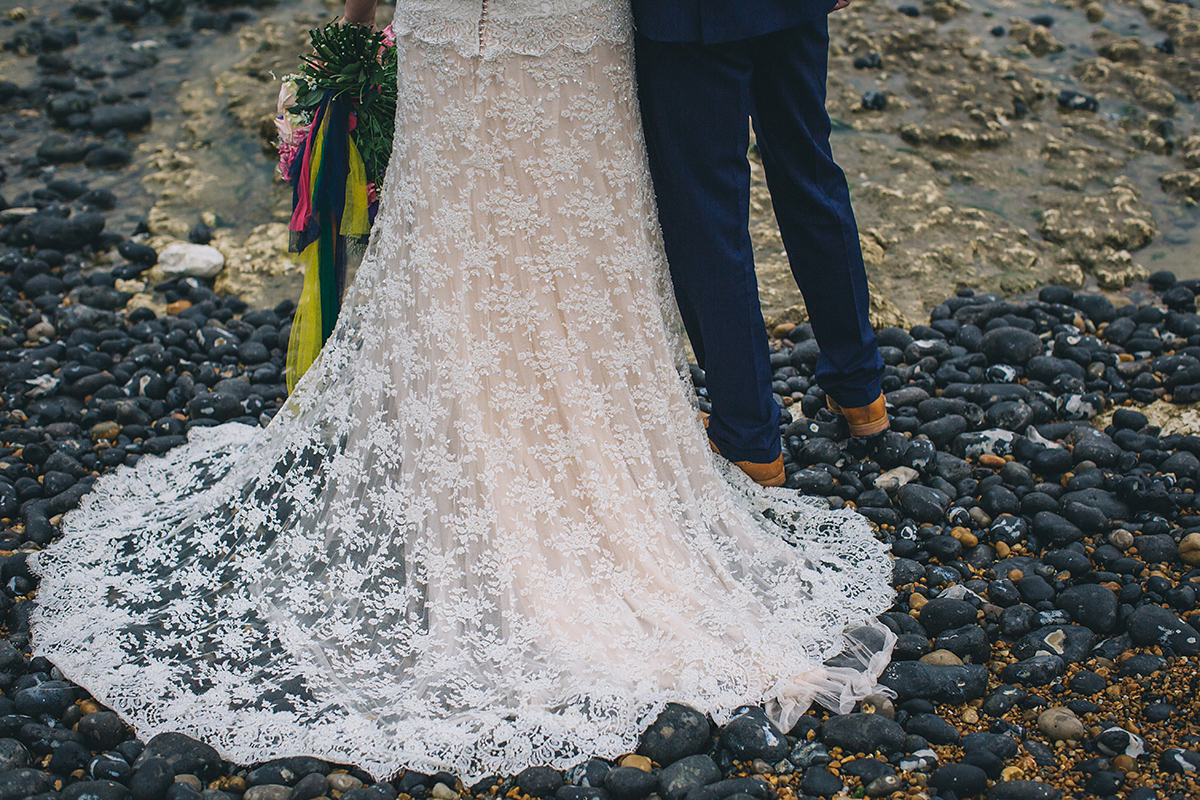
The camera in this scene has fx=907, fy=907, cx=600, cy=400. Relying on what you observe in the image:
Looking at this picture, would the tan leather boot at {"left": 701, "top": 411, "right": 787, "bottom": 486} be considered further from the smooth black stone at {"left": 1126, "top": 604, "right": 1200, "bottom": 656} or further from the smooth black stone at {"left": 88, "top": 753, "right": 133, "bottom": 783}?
the smooth black stone at {"left": 88, "top": 753, "right": 133, "bottom": 783}

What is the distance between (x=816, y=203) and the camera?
9.09 ft

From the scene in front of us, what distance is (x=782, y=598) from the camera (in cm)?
256

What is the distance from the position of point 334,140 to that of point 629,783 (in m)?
1.96

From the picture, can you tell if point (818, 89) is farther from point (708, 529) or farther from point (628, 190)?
point (708, 529)

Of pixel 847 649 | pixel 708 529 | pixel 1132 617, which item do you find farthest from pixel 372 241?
pixel 1132 617

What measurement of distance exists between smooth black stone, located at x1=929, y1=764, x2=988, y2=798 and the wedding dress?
290 millimetres

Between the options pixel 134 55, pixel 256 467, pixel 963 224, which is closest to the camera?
pixel 256 467

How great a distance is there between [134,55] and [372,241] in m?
5.06

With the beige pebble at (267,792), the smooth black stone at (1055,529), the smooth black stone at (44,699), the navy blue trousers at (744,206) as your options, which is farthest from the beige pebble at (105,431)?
the smooth black stone at (1055,529)

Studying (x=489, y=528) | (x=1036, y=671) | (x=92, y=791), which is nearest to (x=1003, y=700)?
(x=1036, y=671)

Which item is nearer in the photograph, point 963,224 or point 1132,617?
point 1132,617

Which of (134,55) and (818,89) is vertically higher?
(818,89)

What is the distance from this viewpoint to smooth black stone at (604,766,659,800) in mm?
2113

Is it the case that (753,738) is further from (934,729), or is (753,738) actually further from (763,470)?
(763,470)
